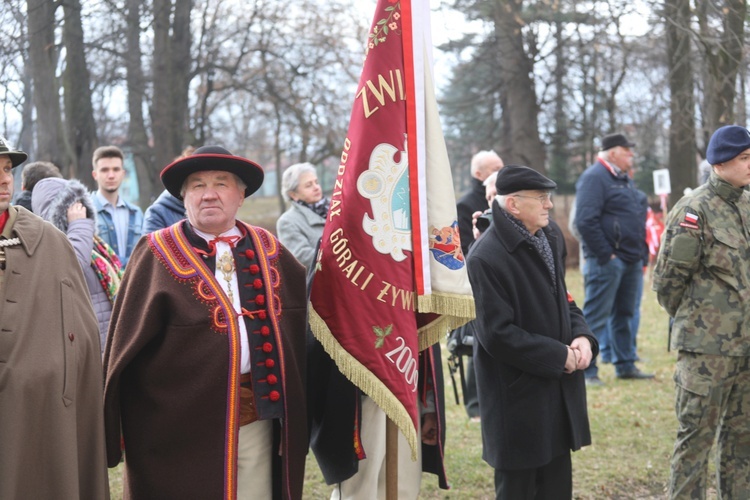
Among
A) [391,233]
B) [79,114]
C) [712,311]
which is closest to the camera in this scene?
[391,233]

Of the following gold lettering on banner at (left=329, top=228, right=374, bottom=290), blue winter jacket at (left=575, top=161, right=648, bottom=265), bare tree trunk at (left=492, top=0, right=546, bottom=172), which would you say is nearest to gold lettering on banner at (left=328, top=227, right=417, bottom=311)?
gold lettering on banner at (left=329, top=228, right=374, bottom=290)

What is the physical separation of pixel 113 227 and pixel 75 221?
1.31 metres

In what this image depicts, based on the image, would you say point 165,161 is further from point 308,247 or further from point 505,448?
point 505,448

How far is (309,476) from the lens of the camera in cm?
586

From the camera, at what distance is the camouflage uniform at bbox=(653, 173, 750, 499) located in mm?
4449

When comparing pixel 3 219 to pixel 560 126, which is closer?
pixel 3 219

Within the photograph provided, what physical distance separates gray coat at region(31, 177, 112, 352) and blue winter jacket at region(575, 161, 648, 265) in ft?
16.3

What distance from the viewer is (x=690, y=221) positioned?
453 cm

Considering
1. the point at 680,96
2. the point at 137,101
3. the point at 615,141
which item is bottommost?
the point at 615,141

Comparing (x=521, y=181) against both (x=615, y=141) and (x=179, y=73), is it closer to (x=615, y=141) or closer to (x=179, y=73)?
(x=615, y=141)

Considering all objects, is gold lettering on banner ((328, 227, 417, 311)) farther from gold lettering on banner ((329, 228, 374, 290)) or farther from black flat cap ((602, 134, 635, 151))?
black flat cap ((602, 134, 635, 151))

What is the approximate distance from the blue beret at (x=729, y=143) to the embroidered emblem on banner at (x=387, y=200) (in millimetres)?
1913

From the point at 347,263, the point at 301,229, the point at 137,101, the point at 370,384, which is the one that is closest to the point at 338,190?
the point at 347,263

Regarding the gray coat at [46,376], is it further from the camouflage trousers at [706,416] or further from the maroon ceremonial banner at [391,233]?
the camouflage trousers at [706,416]
